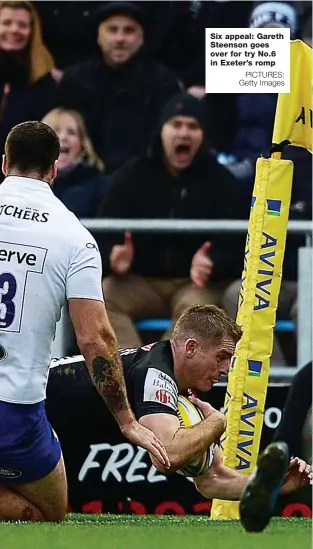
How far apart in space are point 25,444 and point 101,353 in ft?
2.05

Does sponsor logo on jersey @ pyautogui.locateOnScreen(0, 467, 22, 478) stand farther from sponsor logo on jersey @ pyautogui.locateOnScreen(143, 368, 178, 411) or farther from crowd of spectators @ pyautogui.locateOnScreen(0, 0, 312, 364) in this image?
crowd of spectators @ pyautogui.locateOnScreen(0, 0, 312, 364)

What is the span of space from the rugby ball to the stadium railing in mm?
1619

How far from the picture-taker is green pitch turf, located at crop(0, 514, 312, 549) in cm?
494

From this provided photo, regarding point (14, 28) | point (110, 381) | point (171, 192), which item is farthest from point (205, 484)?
point (14, 28)

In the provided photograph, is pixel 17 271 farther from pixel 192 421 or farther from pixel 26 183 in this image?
pixel 192 421

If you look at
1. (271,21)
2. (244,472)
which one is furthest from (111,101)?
(244,472)

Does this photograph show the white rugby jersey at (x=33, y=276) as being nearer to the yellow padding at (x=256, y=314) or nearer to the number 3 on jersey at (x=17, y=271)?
the number 3 on jersey at (x=17, y=271)

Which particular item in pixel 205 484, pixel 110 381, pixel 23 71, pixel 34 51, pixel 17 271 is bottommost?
pixel 205 484

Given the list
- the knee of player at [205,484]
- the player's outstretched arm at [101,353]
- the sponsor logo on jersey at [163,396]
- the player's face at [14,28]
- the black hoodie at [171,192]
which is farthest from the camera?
the player's face at [14,28]

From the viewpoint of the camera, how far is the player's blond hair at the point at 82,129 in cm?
911

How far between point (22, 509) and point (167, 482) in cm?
258

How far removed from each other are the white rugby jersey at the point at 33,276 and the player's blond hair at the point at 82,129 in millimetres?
3402

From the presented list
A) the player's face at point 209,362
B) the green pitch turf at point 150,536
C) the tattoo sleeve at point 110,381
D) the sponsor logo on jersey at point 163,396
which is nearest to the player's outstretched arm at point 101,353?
the tattoo sleeve at point 110,381

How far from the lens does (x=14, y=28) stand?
9266 millimetres
